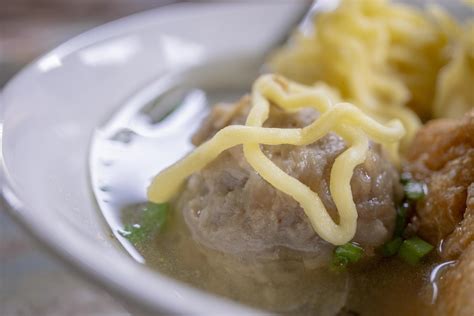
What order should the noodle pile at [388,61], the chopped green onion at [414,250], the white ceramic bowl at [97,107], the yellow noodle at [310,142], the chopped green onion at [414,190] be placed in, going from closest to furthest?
the white ceramic bowl at [97,107] < the yellow noodle at [310,142] < the chopped green onion at [414,250] < the chopped green onion at [414,190] < the noodle pile at [388,61]

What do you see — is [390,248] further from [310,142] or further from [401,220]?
[310,142]

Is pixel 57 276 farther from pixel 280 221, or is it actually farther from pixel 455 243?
pixel 455 243

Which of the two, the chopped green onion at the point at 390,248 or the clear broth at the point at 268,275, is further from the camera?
the chopped green onion at the point at 390,248

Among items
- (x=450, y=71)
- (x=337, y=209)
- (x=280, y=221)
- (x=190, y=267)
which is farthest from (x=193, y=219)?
(x=450, y=71)

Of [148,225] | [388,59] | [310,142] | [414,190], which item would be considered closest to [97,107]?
[148,225]

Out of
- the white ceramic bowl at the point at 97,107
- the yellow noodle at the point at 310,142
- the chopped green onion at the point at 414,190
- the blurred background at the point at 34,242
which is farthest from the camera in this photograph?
the blurred background at the point at 34,242

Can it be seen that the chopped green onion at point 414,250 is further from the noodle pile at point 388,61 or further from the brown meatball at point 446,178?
the noodle pile at point 388,61

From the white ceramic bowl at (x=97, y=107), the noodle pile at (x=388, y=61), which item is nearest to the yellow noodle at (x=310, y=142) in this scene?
the white ceramic bowl at (x=97, y=107)

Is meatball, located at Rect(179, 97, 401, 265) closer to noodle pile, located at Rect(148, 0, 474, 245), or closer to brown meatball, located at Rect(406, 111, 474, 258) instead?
brown meatball, located at Rect(406, 111, 474, 258)
